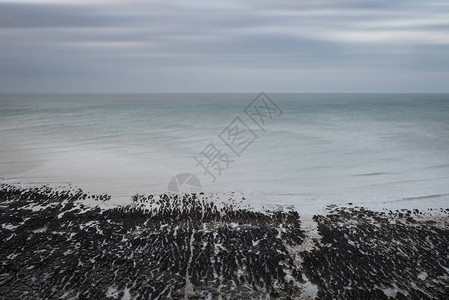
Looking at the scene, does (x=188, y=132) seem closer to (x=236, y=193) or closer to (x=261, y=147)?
(x=261, y=147)

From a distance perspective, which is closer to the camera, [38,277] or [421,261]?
[38,277]

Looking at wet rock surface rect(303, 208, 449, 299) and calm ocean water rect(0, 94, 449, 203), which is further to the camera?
calm ocean water rect(0, 94, 449, 203)

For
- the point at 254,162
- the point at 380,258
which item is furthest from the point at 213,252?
the point at 254,162

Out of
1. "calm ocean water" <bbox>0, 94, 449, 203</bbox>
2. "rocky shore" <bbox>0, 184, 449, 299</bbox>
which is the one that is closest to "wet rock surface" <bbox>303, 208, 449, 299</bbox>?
"rocky shore" <bbox>0, 184, 449, 299</bbox>

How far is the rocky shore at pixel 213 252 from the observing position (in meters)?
7.16

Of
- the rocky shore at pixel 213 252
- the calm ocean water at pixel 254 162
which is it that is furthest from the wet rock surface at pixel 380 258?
the calm ocean water at pixel 254 162

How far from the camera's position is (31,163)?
17.8 m

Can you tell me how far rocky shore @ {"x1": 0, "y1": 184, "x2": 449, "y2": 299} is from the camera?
23.5 ft

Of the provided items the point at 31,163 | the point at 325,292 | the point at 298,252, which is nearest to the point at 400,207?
the point at 298,252

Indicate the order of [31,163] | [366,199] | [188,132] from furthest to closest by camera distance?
[188,132], [31,163], [366,199]

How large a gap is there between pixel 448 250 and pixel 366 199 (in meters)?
4.25

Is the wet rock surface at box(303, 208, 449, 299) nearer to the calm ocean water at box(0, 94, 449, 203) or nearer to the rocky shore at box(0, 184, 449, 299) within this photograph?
the rocky shore at box(0, 184, 449, 299)

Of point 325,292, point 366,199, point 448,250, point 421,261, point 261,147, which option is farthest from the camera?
point 261,147

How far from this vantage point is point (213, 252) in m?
8.59
